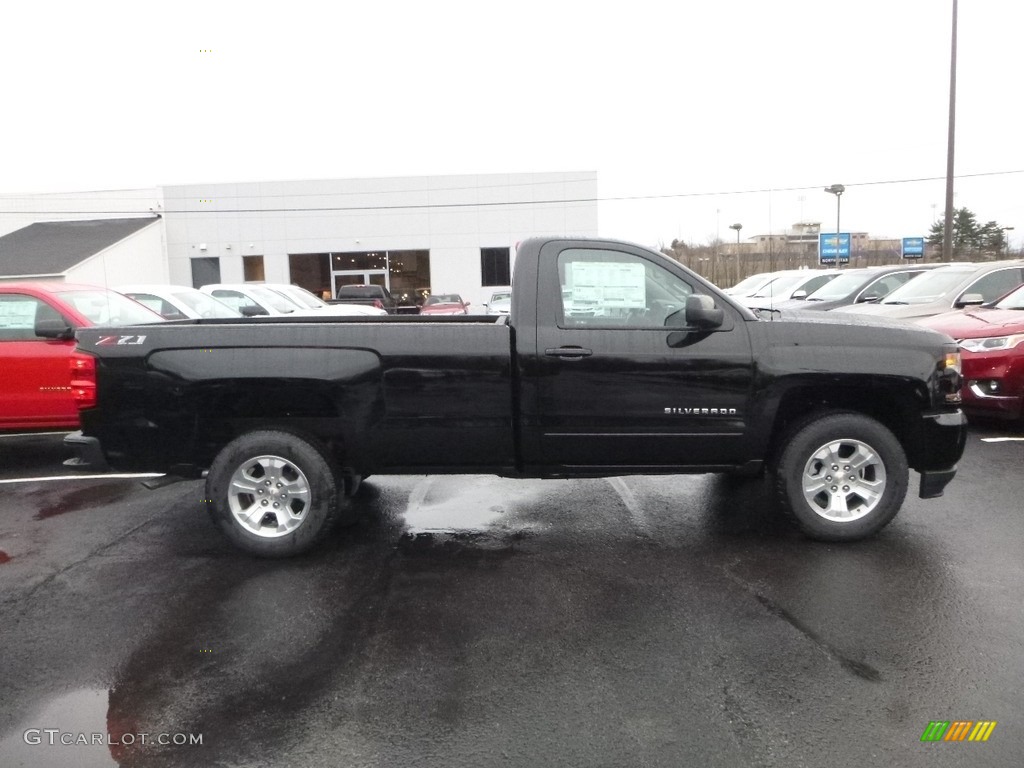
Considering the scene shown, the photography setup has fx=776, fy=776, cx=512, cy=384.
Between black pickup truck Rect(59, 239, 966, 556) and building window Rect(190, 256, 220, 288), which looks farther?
building window Rect(190, 256, 220, 288)

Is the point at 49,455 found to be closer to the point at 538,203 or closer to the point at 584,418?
the point at 584,418

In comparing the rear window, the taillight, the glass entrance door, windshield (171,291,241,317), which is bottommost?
the taillight

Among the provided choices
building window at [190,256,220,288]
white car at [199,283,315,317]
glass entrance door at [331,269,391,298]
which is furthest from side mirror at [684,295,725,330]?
building window at [190,256,220,288]

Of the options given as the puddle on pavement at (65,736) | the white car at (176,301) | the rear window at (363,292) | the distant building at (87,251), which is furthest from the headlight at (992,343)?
the distant building at (87,251)

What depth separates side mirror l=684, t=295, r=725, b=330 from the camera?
15.1 feet

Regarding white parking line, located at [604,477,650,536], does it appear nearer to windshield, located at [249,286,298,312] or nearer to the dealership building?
windshield, located at [249,286,298,312]

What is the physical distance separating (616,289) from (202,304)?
10574mm

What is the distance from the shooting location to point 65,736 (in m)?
3.05

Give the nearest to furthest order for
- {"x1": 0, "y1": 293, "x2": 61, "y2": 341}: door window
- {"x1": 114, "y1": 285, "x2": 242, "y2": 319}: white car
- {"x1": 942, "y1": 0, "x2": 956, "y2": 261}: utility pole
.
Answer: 1. {"x1": 0, "y1": 293, "x2": 61, "y2": 341}: door window
2. {"x1": 114, "y1": 285, "x2": 242, "y2": 319}: white car
3. {"x1": 942, "y1": 0, "x2": 956, "y2": 261}: utility pole

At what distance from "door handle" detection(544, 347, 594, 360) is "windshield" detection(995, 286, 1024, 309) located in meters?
6.83

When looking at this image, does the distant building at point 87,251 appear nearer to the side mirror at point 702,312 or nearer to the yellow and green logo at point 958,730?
the side mirror at point 702,312

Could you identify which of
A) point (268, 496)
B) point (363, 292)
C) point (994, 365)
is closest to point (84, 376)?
point (268, 496)

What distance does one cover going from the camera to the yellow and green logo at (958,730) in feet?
9.61

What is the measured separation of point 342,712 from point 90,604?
2028 millimetres
